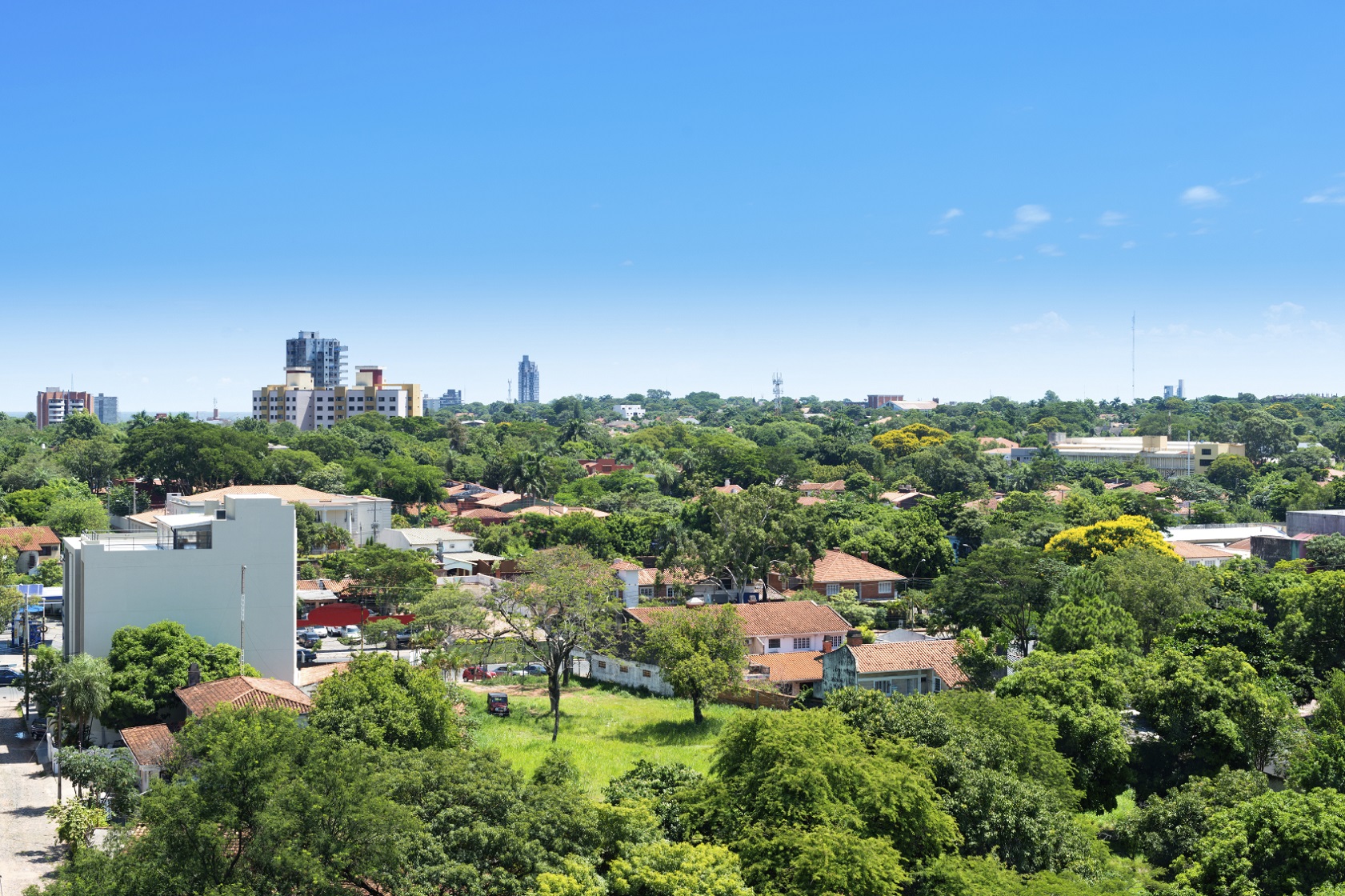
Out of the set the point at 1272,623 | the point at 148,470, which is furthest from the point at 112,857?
the point at 148,470

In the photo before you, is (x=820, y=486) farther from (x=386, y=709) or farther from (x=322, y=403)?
(x=322, y=403)

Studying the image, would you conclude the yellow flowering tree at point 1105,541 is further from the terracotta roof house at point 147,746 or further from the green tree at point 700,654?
the terracotta roof house at point 147,746

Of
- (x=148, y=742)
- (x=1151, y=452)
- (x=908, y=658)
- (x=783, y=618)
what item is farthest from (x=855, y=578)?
(x=1151, y=452)

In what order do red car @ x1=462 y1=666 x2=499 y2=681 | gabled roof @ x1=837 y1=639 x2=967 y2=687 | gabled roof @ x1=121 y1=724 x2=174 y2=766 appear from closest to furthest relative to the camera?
gabled roof @ x1=121 y1=724 x2=174 y2=766 < gabled roof @ x1=837 y1=639 x2=967 y2=687 < red car @ x1=462 y1=666 x2=499 y2=681

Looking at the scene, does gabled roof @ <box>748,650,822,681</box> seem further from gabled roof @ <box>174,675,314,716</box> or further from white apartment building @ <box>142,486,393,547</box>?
white apartment building @ <box>142,486,393,547</box>

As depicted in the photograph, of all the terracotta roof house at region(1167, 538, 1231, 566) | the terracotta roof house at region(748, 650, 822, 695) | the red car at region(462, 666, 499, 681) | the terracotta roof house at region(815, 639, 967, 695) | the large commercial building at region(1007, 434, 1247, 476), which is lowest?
the red car at region(462, 666, 499, 681)

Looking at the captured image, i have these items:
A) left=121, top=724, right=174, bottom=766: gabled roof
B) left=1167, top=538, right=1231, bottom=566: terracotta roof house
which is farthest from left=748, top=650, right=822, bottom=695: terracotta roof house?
left=1167, top=538, right=1231, bottom=566: terracotta roof house
